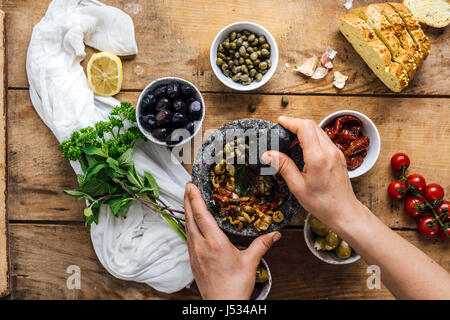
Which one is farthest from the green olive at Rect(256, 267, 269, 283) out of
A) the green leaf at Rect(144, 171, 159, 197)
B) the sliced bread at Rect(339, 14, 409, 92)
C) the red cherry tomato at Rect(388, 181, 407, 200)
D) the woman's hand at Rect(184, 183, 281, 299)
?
the sliced bread at Rect(339, 14, 409, 92)

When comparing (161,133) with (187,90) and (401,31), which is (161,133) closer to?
(187,90)

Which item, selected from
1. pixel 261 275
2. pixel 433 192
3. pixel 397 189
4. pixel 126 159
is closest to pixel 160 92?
pixel 126 159

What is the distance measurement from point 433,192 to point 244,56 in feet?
2.92

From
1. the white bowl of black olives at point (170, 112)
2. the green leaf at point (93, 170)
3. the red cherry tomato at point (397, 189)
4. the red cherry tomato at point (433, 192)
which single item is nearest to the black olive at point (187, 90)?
the white bowl of black olives at point (170, 112)

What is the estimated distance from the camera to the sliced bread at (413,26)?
1.37 metres

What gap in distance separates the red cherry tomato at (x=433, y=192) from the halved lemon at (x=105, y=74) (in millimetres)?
1262

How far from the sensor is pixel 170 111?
1264mm

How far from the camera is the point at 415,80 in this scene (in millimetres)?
1467

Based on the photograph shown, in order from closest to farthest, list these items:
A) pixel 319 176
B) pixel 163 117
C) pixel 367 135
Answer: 1. pixel 319 176
2. pixel 163 117
3. pixel 367 135

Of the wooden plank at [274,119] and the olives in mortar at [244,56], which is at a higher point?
the olives in mortar at [244,56]

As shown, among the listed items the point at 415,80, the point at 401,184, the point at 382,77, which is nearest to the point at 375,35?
the point at 382,77

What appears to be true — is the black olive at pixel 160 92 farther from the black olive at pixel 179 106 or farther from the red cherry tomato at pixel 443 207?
the red cherry tomato at pixel 443 207

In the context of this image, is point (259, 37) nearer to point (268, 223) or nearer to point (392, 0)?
point (392, 0)

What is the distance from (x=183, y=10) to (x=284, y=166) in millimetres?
768
